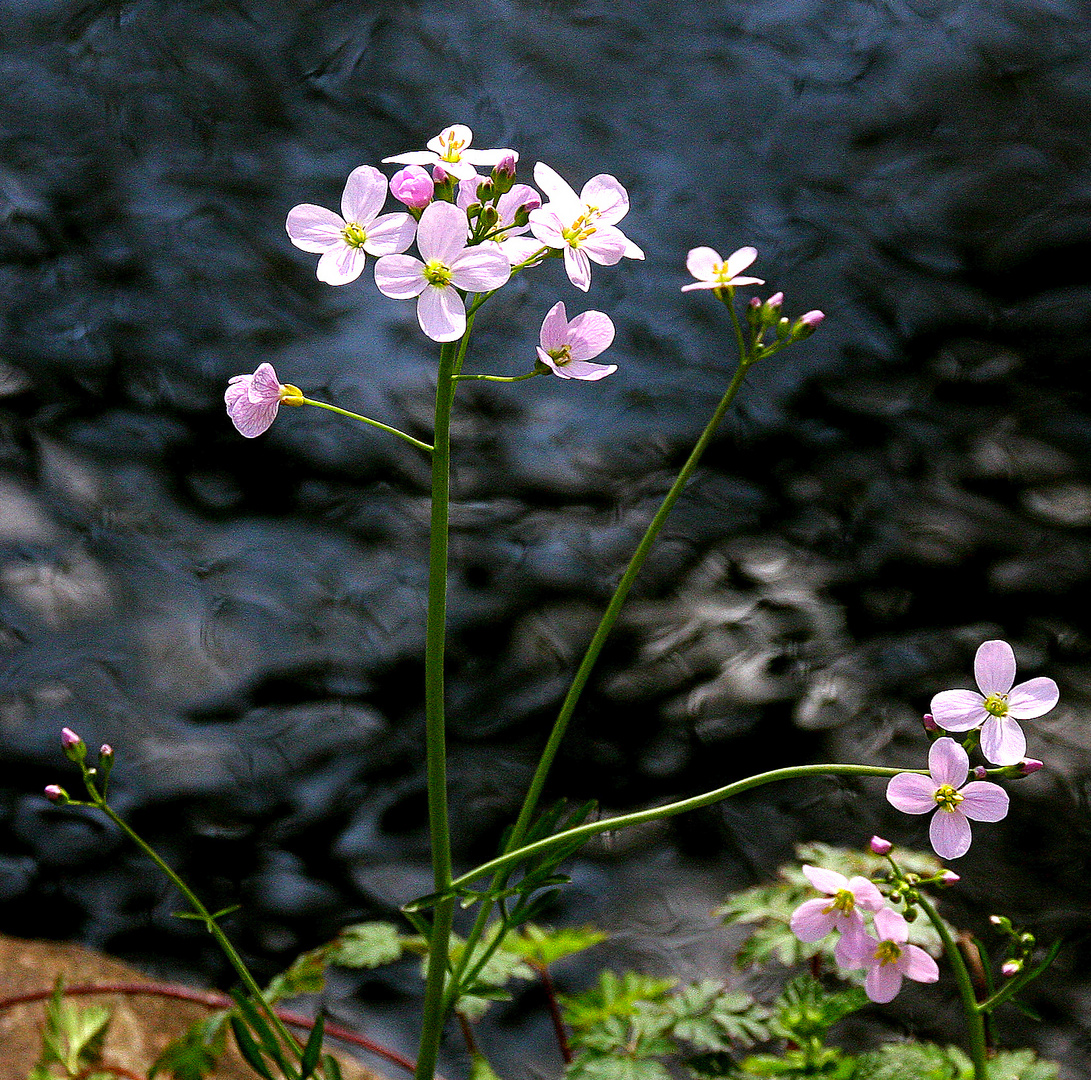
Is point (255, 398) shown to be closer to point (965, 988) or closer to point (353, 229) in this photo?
point (353, 229)

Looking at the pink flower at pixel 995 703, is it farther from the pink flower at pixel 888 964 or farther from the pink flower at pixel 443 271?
the pink flower at pixel 443 271

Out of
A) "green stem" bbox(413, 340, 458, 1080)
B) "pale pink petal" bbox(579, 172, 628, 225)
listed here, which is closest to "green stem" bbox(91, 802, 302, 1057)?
"green stem" bbox(413, 340, 458, 1080)

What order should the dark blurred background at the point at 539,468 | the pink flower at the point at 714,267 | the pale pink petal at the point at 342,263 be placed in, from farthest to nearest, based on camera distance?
the dark blurred background at the point at 539,468
the pink flower at the point at 714,267
the pale pink petal at the point at 342,263

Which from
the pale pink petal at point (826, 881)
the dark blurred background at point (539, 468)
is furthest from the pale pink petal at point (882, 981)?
the dark blurred background at point (539, 468)

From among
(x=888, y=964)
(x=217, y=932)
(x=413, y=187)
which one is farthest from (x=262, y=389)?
(x=888, y=964)

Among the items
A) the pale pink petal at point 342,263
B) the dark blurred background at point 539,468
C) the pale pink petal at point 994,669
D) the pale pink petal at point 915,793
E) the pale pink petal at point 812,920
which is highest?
the pale pink petal at point 342,263

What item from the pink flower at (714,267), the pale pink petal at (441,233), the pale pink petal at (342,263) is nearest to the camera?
the pale pink petal at (441,233)
